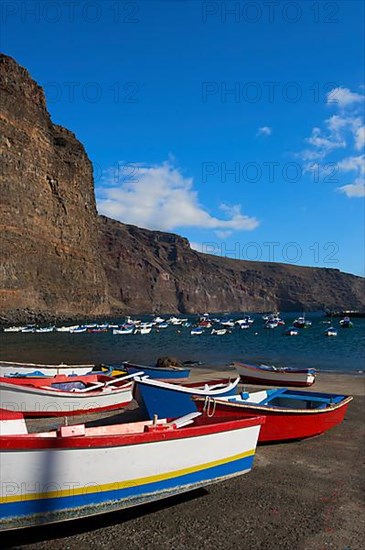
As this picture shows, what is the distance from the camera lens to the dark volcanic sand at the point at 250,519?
230 inches

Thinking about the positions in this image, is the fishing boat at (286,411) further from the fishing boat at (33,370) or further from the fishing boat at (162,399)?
the fishing boat at (33,370)

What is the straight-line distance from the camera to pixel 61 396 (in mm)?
12008

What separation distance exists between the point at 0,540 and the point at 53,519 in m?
0.79

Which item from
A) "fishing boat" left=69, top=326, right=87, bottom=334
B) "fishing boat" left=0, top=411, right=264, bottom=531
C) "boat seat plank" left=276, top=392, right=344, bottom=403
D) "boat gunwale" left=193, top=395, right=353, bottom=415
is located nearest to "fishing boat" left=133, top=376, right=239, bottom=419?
"boat gunwale" left=193, top=395, right=353, bottom=415

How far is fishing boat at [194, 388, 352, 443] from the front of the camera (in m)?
8.97

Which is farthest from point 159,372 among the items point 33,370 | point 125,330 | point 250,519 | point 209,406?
point 125,330

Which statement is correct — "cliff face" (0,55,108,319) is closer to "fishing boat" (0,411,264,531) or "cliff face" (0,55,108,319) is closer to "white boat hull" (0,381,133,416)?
"white boat hull" (0,381,133,416)

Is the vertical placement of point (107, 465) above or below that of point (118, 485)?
above

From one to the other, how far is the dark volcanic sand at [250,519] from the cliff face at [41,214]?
74299 mm

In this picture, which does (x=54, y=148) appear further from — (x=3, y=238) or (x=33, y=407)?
(x=33, y=407)

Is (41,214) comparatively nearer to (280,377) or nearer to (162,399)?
(280,377)

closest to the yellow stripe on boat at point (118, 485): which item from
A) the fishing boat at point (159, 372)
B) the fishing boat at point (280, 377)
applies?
the fishing boat at point (159, 372)

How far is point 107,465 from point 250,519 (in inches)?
89.2

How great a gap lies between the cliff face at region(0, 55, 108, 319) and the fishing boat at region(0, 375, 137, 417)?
66708 mm
